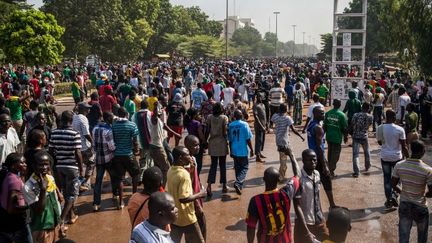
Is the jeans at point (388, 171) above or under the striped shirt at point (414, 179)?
under

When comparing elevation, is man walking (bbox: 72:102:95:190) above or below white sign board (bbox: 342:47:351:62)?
below

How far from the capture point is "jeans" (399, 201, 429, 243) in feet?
18.6

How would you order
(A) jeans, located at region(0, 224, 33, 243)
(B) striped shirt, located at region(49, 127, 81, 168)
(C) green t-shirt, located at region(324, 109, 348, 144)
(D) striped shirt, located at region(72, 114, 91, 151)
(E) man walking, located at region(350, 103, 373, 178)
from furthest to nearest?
1. (E) man walking, located at region(350, 103, 373, 178)
2. (C) green t-shirt, located at region(324, 109, 348, 144)
3. (D) striped shirt, located at region(72, 114, 91, 151)
4. (B) striped shirt, located at region(49, 127, 81, 168)
5. (A) jeans, located at region(0, 224, 33, 243)

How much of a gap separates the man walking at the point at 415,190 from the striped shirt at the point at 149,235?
3.46m

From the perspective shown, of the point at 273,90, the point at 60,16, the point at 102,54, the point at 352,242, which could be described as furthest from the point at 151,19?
the point at 352,242

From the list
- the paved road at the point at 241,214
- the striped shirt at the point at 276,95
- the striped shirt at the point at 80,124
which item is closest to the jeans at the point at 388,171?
the paved road at the point at 241,214

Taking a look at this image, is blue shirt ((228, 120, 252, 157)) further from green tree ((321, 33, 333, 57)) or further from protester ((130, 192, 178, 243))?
green tree ((321, 33, 333, 57))

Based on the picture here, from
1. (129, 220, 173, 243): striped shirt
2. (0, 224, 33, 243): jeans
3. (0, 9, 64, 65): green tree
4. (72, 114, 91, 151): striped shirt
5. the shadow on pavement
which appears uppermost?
(0, 9, 64, 65): green tree

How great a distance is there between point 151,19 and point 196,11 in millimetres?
38774

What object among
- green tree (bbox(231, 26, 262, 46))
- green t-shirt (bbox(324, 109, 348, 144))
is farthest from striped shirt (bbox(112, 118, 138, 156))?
green tree (bbox(231, 26, 262, 46))

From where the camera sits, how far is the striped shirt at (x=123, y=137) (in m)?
7.90

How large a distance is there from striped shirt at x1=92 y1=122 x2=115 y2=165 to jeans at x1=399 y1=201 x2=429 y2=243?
453 centimetres

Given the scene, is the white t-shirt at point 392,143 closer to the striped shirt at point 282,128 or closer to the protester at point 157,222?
the striped shirt at point 282,128

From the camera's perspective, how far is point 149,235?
3.31 m
